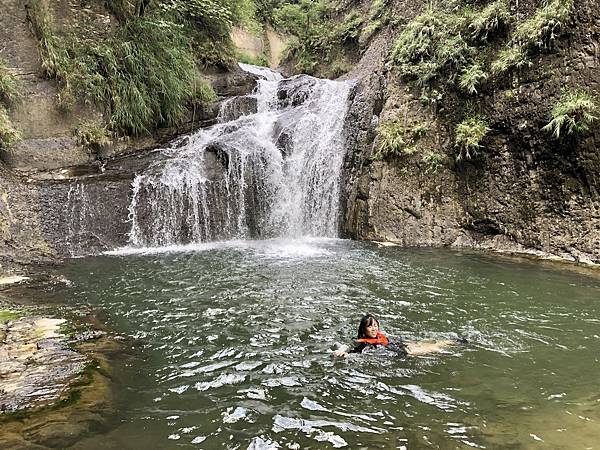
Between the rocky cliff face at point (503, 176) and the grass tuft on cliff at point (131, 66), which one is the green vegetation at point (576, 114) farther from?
the grass tuft on cliff at point (131, 66)

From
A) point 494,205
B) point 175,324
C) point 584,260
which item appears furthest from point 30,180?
point 584,260

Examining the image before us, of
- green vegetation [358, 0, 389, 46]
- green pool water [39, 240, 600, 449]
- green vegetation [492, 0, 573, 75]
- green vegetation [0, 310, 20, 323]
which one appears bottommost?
green pool water [39, 240, 600, 449]

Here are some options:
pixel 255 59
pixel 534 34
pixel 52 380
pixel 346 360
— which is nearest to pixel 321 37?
pixel 255 59

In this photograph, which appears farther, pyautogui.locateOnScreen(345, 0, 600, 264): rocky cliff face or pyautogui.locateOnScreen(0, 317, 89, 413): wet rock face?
pyautogui.locateOnScreen(345, 0, 600, 264): rocky cliff face

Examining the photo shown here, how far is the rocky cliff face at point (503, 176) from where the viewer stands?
Answer: 10062mm

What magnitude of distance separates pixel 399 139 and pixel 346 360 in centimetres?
914

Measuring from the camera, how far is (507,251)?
11.0 metres

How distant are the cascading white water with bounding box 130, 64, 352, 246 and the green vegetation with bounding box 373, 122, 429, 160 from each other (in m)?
1.86

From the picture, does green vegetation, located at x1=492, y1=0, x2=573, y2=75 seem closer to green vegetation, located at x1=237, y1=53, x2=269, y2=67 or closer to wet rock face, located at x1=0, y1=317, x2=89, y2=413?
wet rock face, located at x1=0, y1=317, x2=89, y2=413

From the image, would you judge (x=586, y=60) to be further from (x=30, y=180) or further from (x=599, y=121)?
(x=30, y=180)

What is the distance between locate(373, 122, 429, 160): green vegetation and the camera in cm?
1270

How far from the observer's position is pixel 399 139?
41.6 ft

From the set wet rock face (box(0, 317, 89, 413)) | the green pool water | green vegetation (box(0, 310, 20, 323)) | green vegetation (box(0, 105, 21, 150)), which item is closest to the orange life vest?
the green pool water

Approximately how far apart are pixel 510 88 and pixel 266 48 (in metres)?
23.2
